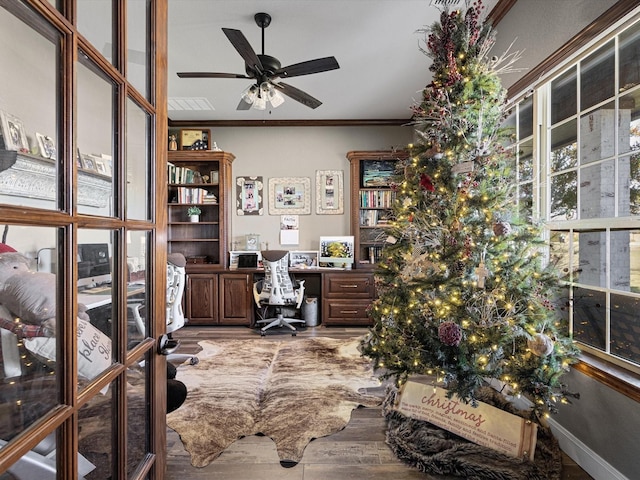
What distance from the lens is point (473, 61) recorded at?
1.95 metres

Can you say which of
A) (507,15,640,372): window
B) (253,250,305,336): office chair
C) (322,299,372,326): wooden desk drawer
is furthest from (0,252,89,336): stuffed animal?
(322,299,372,326): wooden desk drawer

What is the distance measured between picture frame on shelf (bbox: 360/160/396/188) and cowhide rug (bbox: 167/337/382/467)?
2347 millimetres

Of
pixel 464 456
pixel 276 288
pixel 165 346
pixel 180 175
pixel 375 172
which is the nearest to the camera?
pixel 165 346

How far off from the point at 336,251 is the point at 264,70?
2.68m

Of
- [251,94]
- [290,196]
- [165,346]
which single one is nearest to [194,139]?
[290,196]

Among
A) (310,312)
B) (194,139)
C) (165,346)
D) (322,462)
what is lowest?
(322,462)

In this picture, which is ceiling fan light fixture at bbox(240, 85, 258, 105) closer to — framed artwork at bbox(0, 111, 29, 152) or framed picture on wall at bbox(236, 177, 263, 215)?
framed picture on wall at bbox(236, 177, 263, 215)

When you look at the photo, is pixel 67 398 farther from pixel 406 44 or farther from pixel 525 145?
pixel 406 44

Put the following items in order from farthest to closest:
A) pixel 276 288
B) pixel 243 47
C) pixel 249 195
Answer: pixel 249 195, pixel 276 288, pixel 243 47

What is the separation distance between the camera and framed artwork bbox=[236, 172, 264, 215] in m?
5.02

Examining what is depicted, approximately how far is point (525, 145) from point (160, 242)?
2.52 m

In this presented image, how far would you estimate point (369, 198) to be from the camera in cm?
480

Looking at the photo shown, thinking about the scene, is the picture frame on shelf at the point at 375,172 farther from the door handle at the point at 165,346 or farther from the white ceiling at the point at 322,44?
the door handle at the point at 165,346

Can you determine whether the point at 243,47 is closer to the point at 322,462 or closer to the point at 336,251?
the point at 322,462
